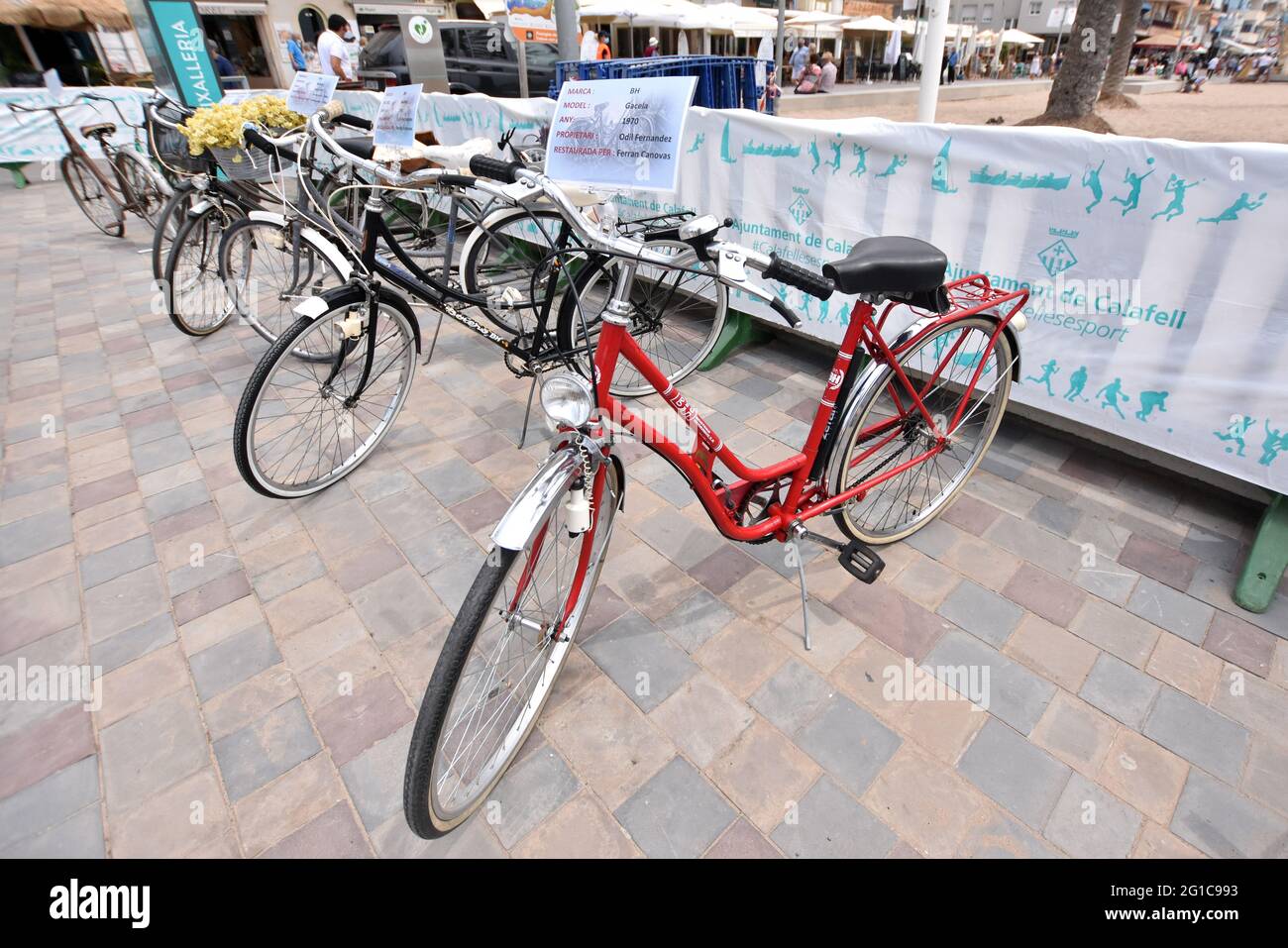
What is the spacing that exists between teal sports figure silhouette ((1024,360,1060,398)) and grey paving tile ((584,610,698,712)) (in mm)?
2101

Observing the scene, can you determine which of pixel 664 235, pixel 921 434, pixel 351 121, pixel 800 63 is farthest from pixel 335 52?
pixel 800 63

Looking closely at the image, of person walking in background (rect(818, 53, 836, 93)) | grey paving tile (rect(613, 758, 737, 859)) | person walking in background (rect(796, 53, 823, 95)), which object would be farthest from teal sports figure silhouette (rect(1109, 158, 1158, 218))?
person walking in background (rect(818, 53, 836, 93))

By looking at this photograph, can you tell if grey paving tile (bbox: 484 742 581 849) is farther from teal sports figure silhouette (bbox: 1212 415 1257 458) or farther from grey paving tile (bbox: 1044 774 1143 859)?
teal sports figure silhouette (bbox: 1212 415 1257 458)

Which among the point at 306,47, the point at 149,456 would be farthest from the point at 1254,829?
the point at 306,47

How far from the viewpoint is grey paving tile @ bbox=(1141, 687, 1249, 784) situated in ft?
5.92

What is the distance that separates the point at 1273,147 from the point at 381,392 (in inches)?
157

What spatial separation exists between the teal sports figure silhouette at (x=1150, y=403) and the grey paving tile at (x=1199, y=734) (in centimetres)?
118

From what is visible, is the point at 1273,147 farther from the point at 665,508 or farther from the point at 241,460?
the point at 241,460

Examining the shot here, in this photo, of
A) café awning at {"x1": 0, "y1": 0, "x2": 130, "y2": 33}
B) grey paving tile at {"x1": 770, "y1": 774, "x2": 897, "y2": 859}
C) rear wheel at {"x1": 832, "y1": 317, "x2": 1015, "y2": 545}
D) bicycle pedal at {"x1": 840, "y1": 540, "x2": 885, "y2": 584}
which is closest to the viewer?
grey paving tile at {"x1": 770, "y1": 774, "x2": 897, "y2": 859}

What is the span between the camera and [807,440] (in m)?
2.22

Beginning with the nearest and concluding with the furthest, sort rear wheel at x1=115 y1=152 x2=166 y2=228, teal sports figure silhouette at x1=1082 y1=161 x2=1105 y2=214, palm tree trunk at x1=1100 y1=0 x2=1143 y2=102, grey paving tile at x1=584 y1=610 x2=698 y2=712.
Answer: grey paving tile at x1=584 y1=610 x2=698 y2=712, teal sports figure silhouette at x1=1082 y1=161 x2=1105 y2=214, rear wheel at x1=115 y1=152 x2=166 y2=228, palm tree trunk at x1=1100 y1=0 x2=1143 y2=102

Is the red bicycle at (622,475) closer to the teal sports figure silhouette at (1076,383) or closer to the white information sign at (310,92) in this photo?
the teal sports figure silhouette at (1076,383)

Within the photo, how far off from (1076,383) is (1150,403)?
28 centimetres

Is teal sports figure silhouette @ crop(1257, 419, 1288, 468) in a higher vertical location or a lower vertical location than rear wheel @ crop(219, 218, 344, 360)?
lower
